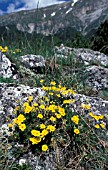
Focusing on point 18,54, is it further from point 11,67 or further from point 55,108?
point 55,108

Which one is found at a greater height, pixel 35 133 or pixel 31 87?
pixel 31 87

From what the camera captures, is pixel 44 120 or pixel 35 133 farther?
pixel 44 120

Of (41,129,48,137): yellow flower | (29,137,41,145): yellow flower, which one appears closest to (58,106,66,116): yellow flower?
(41,129,48,137): yellow flower

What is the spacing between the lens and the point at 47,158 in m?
3.41

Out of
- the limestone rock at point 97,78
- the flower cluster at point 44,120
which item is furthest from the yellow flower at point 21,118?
the limestone rock at point 97,78

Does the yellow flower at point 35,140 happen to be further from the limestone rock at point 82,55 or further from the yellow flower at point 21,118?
the limestone rock at point 82,55

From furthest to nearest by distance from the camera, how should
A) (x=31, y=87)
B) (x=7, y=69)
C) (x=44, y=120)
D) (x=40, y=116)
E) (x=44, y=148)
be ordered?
(x=7, y=69)
(x=31, y=87)
(x=44, y=120)
(x=40, y=116)
(x=44, y=148)

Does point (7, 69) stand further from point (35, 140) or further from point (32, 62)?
point (35, 140)

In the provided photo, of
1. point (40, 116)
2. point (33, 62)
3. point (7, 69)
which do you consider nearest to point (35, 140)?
point (40, 116)

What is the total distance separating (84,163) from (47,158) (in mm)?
487

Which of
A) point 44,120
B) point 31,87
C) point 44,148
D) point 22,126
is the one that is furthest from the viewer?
point 31,87

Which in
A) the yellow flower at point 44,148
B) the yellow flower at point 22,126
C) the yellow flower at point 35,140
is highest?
the yellow flower at point 22,126

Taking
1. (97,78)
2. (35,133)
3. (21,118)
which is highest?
(97,78)

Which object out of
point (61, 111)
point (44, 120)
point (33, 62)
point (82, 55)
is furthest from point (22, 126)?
point (82, 55)
